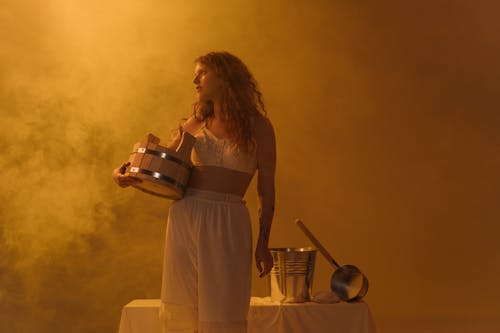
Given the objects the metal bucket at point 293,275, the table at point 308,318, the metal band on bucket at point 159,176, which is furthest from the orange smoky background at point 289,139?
the metal band on bucket at point 159,176

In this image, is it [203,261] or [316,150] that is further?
[316,150]

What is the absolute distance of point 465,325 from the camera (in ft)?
12.6

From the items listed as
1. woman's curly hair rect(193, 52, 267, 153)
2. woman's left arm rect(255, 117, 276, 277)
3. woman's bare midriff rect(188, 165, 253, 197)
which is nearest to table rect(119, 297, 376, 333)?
woman's left arm rect(255, 117, 276, 277)

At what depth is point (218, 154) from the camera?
2.17 m

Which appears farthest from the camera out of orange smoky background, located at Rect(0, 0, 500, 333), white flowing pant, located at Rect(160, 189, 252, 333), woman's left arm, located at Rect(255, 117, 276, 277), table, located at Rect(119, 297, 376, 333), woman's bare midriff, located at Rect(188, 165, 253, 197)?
orange smoky background, located at Rect(0, 0, 500, 333)

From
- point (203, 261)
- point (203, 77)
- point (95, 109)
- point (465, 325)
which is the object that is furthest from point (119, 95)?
point (465, 325)

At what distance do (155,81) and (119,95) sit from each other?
0.24m

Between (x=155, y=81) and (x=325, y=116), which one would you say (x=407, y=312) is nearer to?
(x=325, y=116)

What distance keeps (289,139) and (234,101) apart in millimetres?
1636

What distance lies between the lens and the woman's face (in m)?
2.27

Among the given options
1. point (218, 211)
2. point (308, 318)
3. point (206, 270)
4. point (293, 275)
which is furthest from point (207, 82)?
point (308, 318)

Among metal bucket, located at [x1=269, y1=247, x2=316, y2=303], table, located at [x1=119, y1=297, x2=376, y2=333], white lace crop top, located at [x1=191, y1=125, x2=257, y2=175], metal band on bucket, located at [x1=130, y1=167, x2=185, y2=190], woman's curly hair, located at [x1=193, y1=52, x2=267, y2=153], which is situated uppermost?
woman's curly hair, located at [x1=193, y1=52, x2=267, y2=153]

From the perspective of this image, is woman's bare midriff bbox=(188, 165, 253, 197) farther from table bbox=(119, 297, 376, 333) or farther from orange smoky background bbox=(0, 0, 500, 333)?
orange smoky background bbox=(0, 0, 500, 333)

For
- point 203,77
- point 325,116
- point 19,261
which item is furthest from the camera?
point 325,116
